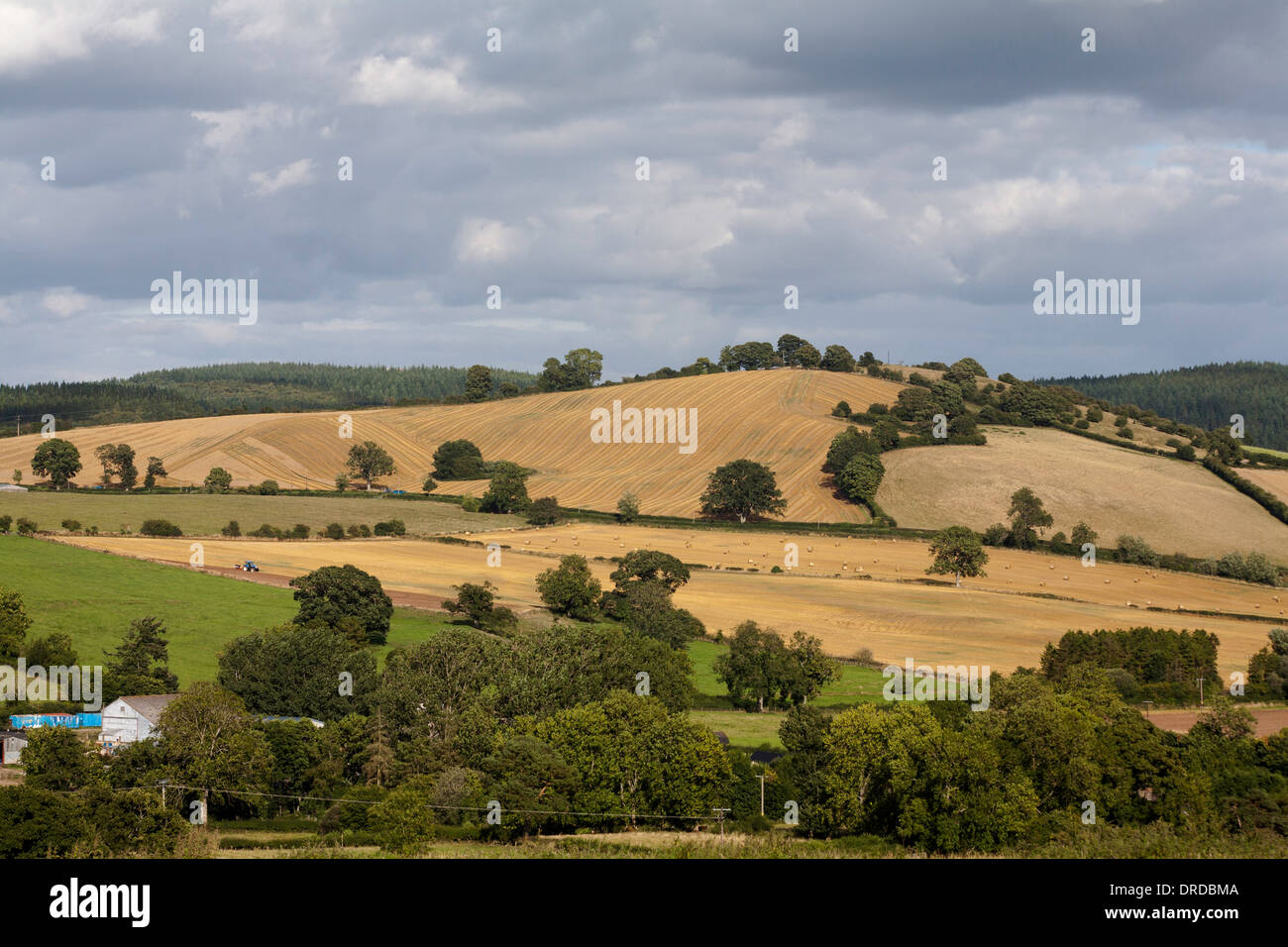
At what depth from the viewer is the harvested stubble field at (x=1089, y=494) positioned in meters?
142

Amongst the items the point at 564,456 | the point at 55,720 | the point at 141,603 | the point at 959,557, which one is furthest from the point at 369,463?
the point at 55,720

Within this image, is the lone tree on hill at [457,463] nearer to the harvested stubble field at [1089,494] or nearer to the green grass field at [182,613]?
the harvested stubble field at [1089,494]

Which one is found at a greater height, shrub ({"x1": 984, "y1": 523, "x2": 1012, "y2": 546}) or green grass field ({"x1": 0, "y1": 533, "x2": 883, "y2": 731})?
shrub ({"x1": 984, "y1": 523, "x2": 1012, "y2": 546})

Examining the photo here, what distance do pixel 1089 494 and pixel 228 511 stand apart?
359 feet

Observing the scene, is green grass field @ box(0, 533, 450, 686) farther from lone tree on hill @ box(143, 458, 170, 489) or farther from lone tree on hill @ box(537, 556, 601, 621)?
lone tree on hill @ box(143, 458, 170, 489)

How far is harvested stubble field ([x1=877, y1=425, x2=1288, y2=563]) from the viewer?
465ft

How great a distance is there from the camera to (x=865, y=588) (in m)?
112

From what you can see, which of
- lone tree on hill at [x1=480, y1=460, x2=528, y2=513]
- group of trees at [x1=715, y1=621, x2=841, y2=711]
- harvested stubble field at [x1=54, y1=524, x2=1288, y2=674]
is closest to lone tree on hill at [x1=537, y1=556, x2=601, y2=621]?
harvested stubble field at [x1=54, y1=524, x2=1288, y2=674]

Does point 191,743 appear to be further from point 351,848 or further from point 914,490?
point 914,490

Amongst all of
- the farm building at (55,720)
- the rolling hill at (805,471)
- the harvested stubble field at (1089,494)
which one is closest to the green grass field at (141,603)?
the farm building at (55,720)

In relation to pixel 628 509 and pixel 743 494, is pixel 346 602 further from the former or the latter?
pixel 743 494

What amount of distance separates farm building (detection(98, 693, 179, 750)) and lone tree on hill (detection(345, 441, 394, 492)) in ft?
382

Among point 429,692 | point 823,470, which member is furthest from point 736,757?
point 823,470

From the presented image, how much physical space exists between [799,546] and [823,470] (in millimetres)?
35683
